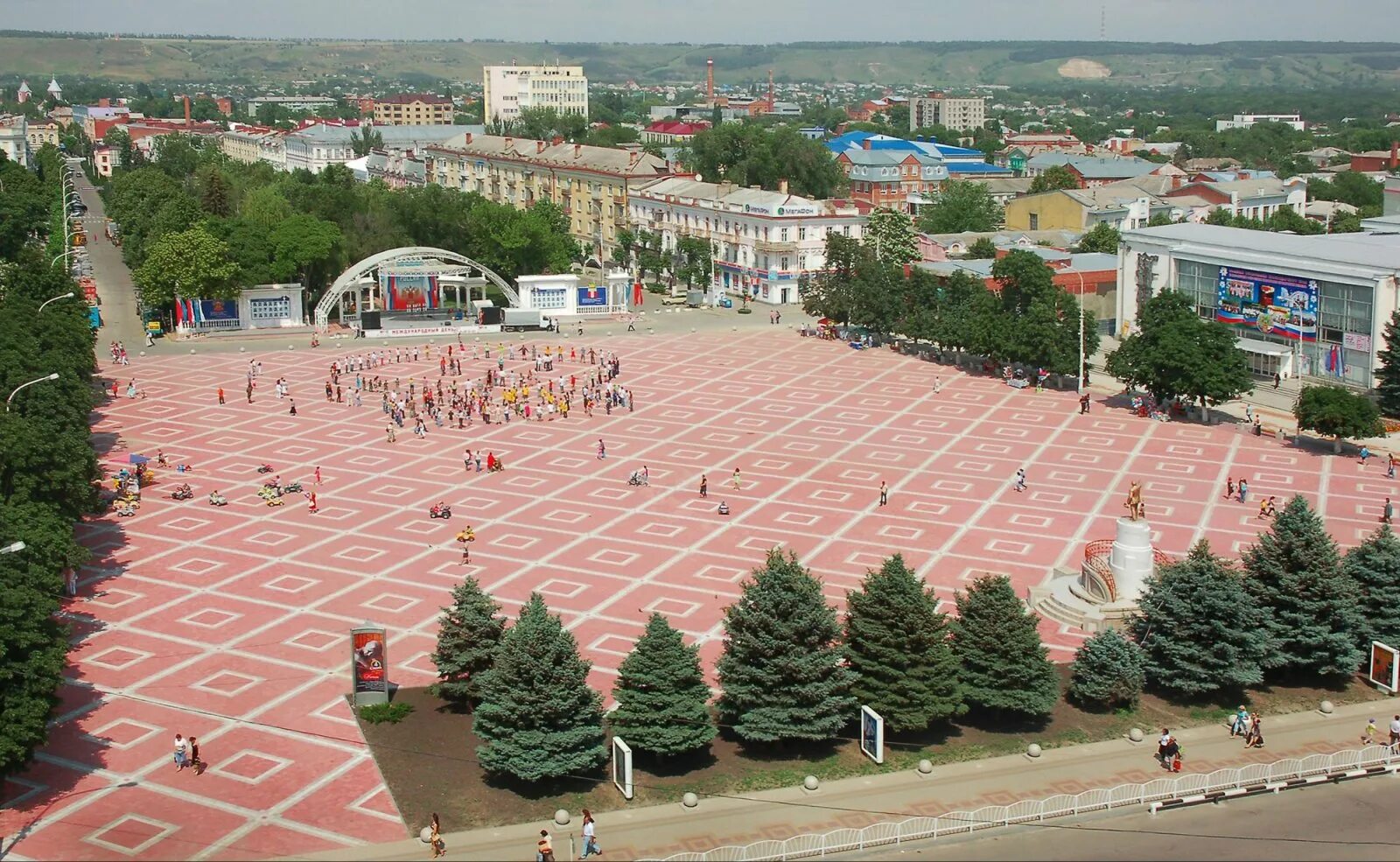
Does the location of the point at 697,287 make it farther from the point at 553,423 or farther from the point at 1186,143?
the point at 1186,143

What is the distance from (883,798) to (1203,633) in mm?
8343

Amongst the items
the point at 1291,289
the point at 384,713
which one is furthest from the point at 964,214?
the point at 384,713

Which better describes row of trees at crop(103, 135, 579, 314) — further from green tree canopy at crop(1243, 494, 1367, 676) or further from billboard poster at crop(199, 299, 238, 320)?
green tree canopy at crop(1243, 494, 1367, 676)

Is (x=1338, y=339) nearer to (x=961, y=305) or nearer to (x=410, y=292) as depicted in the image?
(x=961, y=305)

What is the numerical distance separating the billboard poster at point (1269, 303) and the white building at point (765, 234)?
91.7ft

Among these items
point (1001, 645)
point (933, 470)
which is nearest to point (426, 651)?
point (1001, 645)

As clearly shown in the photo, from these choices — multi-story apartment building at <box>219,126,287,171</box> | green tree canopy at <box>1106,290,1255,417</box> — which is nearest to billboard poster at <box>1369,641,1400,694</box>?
green tree canopy at <box>1106,290,1255,417</box>

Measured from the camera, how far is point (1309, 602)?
3055 cm

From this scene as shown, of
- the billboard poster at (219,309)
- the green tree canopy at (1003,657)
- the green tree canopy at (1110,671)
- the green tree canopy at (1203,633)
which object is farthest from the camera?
the billboard poster at (219,309)

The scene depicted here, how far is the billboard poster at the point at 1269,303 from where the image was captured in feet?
204

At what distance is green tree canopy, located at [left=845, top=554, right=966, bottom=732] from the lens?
27.5 metres

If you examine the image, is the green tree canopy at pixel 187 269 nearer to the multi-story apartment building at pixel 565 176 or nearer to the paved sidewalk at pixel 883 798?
the multi-story apartment building at pixel 565 176

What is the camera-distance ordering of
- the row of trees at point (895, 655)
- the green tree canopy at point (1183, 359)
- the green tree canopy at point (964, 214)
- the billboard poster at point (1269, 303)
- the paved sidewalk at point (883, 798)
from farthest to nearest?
the green tree canopy at point (964, 214), the billboard poster at point (1269, 303), the green tree canopy at point (1183, 359), the row of trees at point (895, 655), the paved sidewalk at point (883, 798)

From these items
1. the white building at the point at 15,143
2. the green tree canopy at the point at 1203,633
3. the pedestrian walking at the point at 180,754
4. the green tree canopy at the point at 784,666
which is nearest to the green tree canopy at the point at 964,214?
the green tree canopy at the point at 1203,633
